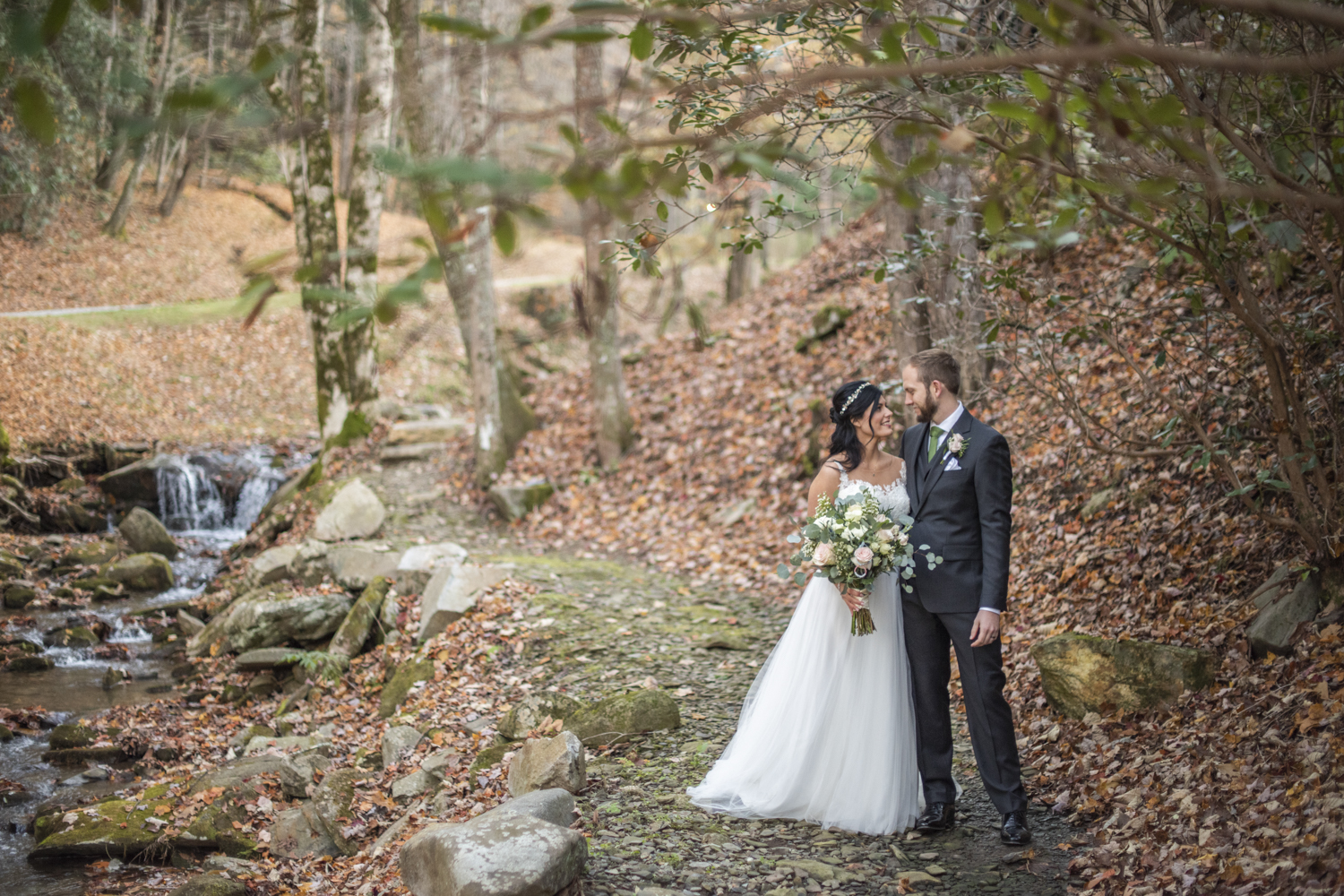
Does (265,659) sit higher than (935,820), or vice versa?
(935,820)

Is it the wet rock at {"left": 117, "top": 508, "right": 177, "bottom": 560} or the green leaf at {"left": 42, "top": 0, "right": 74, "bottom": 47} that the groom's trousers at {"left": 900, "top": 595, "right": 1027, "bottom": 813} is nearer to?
the green leaf at {"left": 42, "top": 0, "right": 74, "bottom": 47}

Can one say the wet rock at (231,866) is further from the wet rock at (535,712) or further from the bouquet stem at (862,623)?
the bouquet stem at (862,623)

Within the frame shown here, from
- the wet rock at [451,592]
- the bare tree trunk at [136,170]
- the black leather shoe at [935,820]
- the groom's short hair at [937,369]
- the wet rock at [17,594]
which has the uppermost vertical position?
the bare tree trunk at [136,170]

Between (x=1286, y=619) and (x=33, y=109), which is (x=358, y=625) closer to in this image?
(x=33, y=109)

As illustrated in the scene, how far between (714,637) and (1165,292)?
213 inches

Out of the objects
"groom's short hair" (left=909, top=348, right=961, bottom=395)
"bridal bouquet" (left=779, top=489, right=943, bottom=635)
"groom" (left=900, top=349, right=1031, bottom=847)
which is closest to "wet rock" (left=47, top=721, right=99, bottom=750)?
"bridal bouquet" (left=779, top=489, right=943, bottom=635)

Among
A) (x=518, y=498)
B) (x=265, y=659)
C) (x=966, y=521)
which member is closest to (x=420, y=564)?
(x=265, y=659)

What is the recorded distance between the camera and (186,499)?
14.7 meters

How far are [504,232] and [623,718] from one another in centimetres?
471

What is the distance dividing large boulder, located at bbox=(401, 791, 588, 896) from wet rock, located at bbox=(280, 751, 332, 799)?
9.01 ft

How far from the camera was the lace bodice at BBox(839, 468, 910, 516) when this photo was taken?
15.8 ft

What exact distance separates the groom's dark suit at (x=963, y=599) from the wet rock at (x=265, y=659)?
6.86 metres

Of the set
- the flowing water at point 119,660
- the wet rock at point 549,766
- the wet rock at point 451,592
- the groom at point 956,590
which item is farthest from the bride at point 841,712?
the flowing water at point 119,660

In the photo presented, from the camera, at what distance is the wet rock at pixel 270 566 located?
10656 mm
